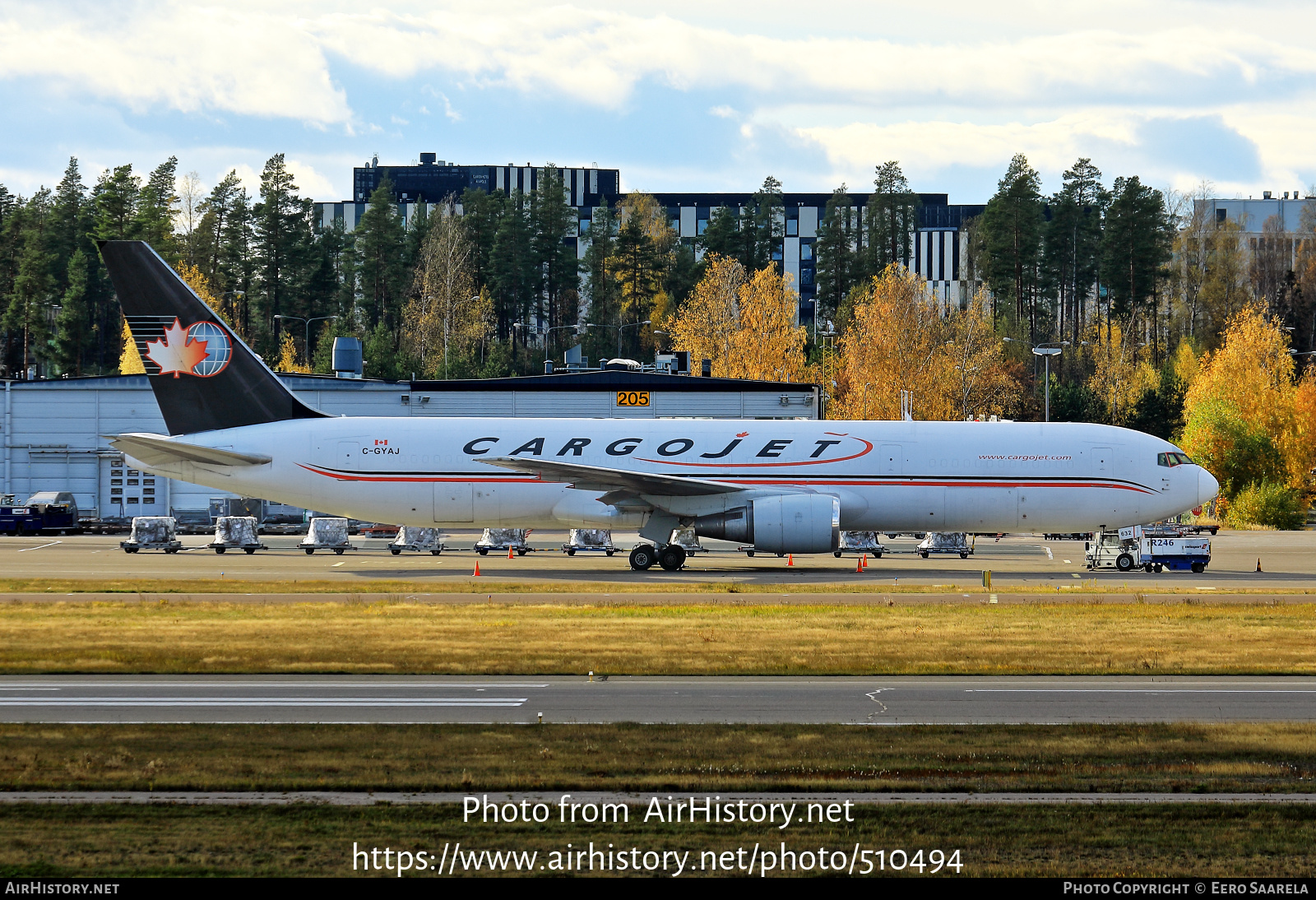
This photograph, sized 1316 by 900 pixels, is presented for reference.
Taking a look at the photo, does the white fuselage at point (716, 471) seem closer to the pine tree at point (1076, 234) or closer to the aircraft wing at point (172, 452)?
the aircraft wing at point (172, 452)

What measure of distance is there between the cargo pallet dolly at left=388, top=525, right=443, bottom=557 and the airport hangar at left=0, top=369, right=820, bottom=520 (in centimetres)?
1647

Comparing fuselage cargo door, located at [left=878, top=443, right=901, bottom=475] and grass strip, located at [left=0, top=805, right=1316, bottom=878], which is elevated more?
fuselage cargo door, located at [left=878, top=443, right=901, bottom=475]

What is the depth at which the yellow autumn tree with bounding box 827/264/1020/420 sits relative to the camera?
87.7 meters

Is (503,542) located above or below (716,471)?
below

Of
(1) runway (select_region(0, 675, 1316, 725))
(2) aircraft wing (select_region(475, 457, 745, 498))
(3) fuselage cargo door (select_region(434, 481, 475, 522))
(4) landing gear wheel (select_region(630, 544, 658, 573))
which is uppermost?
(2) aircraft wing (select_region(475, 457, 745, 498))

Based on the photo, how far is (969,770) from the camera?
12.2 metres

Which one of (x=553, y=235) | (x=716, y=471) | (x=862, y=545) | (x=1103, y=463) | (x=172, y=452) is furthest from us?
(x=553, y=235)

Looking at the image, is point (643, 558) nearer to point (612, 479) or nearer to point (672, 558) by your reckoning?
point (672, 558)

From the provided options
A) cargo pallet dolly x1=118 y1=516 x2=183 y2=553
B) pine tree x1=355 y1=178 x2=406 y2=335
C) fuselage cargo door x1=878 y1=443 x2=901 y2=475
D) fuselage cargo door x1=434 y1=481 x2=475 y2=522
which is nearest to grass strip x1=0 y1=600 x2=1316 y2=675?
fuselage cargo door x1=434 y1=481 x2=475 y2=522

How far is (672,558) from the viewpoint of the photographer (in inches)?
1523

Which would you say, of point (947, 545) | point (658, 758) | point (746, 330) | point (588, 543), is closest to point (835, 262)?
point (746, 330)

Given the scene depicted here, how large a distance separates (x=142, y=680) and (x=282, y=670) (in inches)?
75.9

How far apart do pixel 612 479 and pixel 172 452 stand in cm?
1329

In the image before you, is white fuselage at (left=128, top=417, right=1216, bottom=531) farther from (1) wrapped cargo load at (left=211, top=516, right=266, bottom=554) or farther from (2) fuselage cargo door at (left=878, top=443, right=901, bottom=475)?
(1) wrapped cargo load at (left=211, top=516, right=266, bottom=554)
